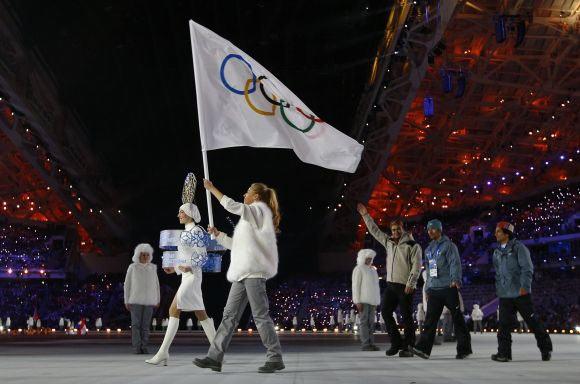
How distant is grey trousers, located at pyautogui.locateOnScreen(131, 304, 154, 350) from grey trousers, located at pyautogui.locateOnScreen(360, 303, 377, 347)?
3.81 meters

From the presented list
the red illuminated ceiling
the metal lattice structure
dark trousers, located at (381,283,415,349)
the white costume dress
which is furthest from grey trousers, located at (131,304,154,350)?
the metal lattice structure

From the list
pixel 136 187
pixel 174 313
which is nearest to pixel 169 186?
pixel 136 187

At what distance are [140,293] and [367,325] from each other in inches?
164

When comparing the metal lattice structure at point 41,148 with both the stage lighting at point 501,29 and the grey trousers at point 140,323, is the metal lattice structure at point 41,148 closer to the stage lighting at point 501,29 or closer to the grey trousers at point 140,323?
the stage lighting at point 501,29

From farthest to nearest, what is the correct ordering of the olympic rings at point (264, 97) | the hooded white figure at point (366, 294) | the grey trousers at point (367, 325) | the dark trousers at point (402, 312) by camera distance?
the hooded white figure at point (366, 294) < the grey trousers at point (367, 325) < the dark trousers at point (402, 312) < the olympic rings at point (264, 97)

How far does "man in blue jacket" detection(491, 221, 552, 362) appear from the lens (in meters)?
9.17

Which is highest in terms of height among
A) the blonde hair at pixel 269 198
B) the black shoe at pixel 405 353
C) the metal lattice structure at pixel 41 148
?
the metal lattice structure at pixel 41 148

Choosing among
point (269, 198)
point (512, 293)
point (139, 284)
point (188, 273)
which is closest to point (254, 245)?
point (269, 198)

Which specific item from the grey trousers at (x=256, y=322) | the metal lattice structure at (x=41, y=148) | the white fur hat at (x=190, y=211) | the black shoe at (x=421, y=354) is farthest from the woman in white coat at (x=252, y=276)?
the metal lattice structure at (x=41, y=148)

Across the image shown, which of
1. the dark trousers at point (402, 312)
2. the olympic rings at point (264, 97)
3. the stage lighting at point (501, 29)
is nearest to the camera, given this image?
the olympic rings at point (264, 97)

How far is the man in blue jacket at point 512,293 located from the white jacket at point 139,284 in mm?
5335

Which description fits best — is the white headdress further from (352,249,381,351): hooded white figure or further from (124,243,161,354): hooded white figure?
(352,249,381,351): hooded white figure

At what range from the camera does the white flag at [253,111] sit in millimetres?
7863

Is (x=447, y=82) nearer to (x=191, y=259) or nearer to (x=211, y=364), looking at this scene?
(x=191, y=259)
